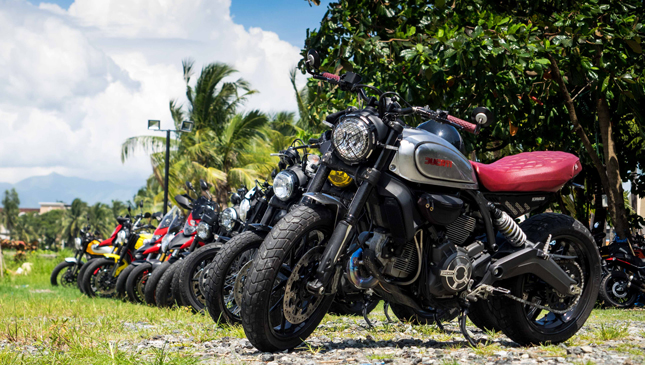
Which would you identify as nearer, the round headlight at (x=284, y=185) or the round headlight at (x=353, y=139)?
the round headlight at (x=353, y=139)

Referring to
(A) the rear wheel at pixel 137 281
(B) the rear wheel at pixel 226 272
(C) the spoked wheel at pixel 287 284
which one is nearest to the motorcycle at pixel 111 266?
(A) the rear wheel at pixel 137 281

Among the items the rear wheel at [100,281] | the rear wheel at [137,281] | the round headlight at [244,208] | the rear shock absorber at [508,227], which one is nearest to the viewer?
the rear shock absorber at [508,227]

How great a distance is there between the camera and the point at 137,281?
370 inches

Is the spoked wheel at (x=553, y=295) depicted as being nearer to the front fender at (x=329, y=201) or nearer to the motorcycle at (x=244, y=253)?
the motorcycle at (x=244, y=253)

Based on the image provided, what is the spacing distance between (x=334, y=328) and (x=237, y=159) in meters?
22.7

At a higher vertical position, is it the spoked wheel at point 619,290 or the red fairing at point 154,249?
the red fairing at point 154,249

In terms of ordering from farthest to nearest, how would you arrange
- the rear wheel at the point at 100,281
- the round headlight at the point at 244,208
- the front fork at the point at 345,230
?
1. the rear wheel at the point at 100,281
2. the round headlight at the point at 244,208
3. the front fork at the point at 345,230

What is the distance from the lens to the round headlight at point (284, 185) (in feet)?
18.3

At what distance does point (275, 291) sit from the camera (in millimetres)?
3832

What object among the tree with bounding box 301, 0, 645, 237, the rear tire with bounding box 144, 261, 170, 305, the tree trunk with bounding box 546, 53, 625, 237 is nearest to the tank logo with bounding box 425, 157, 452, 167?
the tree with bounding box 301, 0, 645, 237

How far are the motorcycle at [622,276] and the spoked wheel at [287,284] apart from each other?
764cm

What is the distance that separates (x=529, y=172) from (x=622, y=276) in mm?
6862

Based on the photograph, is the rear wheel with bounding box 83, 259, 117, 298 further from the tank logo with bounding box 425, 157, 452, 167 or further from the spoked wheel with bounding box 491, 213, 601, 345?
the tank logo with bounding box 425, 157, 452, 167

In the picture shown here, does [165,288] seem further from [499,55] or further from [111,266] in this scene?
[499,55]
